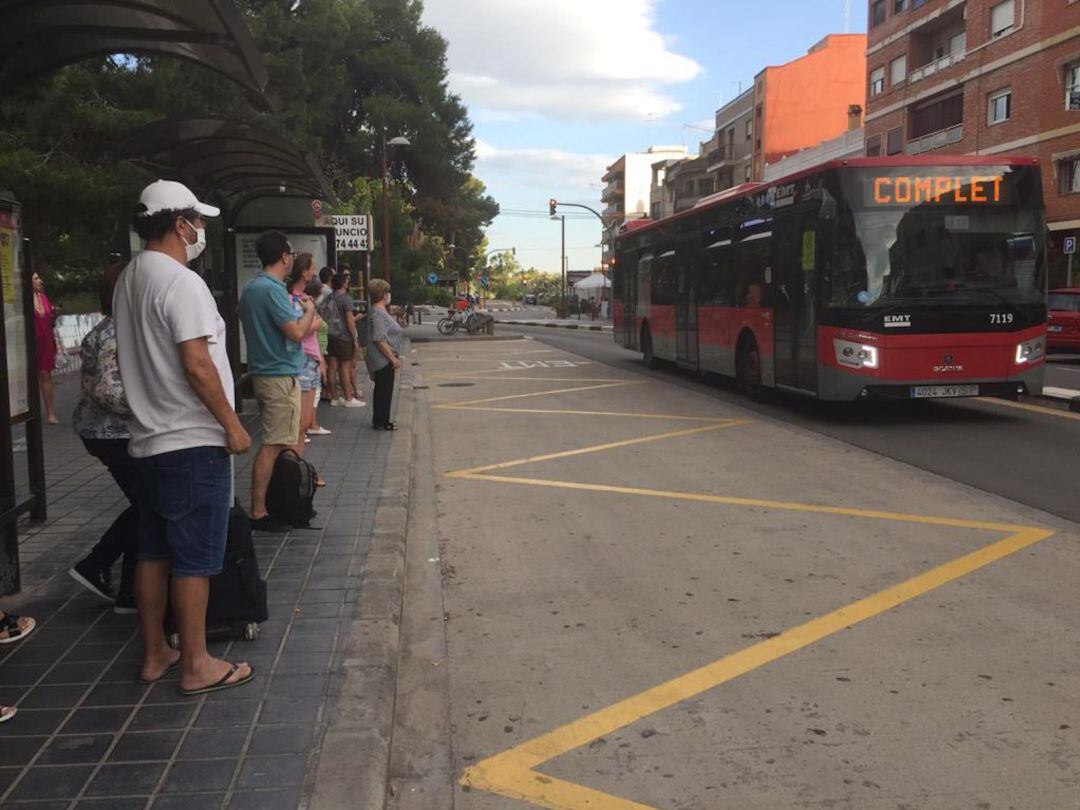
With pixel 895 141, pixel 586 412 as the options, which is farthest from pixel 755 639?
pixel 895 141

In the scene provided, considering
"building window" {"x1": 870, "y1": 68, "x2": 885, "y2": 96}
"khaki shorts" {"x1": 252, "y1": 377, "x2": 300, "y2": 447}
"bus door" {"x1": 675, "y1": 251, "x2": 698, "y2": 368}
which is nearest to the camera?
"khaki shorts" {"x1": 252, "y1": 377, "x2": 300, "y2": 447}

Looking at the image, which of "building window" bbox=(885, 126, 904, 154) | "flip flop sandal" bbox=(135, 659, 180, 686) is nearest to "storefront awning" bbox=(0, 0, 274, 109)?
"flip flop sandal" bbox=(135, 659, 180, 686)

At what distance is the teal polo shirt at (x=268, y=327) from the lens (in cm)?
581

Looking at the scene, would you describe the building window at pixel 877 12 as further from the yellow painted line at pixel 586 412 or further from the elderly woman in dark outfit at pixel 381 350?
the elderly woman in dark outfit at pixel 381 350

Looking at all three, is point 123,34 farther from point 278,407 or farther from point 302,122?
point 302,122

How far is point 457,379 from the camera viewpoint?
18625 mm

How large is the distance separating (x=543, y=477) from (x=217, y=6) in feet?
16.5

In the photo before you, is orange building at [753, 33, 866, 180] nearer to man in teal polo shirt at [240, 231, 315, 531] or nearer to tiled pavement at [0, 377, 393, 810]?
man in teal polo shirt at [240, 231, 315, 531]

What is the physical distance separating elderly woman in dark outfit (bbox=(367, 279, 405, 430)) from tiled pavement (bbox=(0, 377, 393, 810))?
445 centimetres

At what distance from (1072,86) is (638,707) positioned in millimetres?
32334

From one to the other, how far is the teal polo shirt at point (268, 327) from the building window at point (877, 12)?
1725 inches

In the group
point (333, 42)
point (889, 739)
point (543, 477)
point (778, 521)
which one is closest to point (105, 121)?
point (543, 477)

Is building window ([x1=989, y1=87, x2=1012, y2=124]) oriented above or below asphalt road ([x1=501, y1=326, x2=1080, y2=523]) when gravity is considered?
above

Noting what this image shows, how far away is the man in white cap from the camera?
11.0ft
